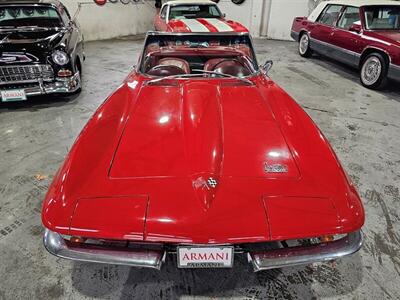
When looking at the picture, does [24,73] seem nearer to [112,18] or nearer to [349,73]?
[349,73]

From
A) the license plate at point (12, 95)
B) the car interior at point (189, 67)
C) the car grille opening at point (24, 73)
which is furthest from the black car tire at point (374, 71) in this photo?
the license plate at point (12, 95)

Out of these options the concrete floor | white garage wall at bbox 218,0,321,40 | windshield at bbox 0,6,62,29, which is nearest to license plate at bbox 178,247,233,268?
the concrete floor

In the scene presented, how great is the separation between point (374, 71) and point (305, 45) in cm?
215

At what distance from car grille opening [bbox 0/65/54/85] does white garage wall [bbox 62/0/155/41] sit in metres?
4.99

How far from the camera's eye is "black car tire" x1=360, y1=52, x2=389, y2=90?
14.6ft

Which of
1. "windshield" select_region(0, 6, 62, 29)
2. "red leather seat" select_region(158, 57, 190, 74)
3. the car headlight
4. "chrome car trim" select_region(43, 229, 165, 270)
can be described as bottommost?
"chrome car trim" select_region(43, 229, 165, 270)

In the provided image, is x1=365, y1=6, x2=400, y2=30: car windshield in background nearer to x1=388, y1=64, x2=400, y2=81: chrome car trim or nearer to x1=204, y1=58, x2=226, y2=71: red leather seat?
x1=388, y1=64, x2=400, y2=81: chrome car trim

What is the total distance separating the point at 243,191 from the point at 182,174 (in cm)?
28

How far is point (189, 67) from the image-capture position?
101 inches

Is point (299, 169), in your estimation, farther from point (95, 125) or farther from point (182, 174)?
point (95, 125)

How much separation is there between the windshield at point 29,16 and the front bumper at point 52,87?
102 centimetres

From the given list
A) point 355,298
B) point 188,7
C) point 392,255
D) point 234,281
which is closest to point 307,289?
point 355,298

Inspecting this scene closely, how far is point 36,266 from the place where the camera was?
170 centimetres

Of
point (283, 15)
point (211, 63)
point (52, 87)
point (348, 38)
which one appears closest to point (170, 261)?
point (211, 63)
